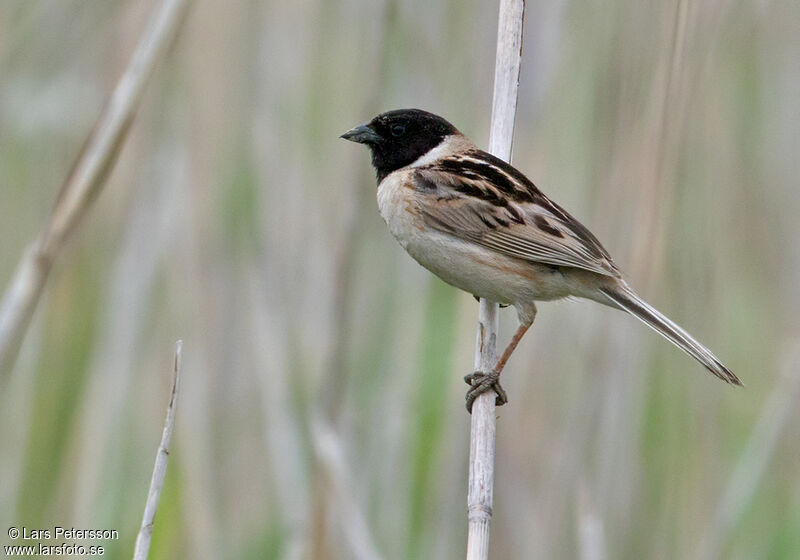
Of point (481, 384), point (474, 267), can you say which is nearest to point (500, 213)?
point (474, 267)

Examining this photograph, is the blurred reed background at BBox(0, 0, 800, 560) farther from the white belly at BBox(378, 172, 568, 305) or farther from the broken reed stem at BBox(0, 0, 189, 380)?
the broken reed stem at BBox(0, 0, 189, 380)

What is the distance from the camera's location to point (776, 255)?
3.77 meters

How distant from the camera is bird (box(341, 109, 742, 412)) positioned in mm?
3088

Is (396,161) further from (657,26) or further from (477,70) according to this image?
(657,26)

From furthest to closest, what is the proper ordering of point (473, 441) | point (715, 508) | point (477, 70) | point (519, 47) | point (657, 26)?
point (477, 70) → point (715, 508) → point (657, 26) → point (519, 47) → point (473, 441)

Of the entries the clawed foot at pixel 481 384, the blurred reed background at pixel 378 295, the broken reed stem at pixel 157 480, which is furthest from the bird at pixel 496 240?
the broken reed stem at pixel 157 480

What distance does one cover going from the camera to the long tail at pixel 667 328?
2.67m

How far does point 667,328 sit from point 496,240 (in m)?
0.70

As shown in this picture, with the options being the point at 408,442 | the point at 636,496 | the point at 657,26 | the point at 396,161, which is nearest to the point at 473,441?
the point at 408,442

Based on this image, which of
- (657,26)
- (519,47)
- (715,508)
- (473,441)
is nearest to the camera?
(473,441)

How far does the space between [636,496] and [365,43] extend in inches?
79.6

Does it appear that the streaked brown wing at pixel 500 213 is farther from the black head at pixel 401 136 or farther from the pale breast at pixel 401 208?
the black head at pixel 401 136

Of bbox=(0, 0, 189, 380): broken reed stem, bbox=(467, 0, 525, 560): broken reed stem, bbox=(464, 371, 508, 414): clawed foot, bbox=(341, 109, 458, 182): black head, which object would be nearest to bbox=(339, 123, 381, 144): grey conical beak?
bbox=(341, 109, 458, 182): black head

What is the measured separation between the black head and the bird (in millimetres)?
233
